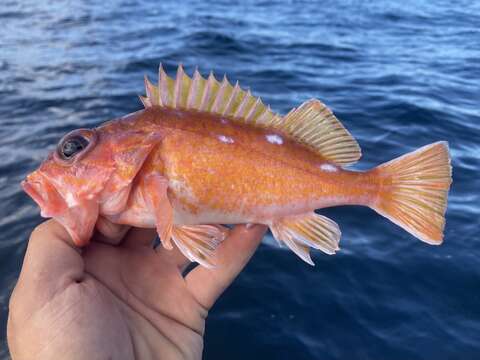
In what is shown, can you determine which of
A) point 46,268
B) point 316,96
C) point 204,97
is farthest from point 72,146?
point 316,96

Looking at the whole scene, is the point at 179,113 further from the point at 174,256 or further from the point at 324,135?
Answer: the point at 174,256

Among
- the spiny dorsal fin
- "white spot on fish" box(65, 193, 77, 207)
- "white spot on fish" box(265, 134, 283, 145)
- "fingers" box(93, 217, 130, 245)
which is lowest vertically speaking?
"fingers" box(93, 217, 130, 245)

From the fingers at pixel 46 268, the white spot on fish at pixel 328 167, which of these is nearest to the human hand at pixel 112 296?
the fingers at pixel 46 268

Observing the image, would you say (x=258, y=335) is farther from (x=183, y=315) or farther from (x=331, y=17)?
(x=331, y=17)

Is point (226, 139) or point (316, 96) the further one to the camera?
point (316, 96)

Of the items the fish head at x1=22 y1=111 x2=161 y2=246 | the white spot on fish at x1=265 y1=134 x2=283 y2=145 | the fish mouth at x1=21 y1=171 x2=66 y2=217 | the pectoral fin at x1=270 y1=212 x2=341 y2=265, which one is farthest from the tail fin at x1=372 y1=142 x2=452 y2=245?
the fish mouth at x1=21 y1=171 x2=66 y2=217

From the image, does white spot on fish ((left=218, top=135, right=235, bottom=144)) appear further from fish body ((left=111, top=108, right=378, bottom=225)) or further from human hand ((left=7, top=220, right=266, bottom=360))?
human hand ((left=7, top=220, right=266, bottom=360))
